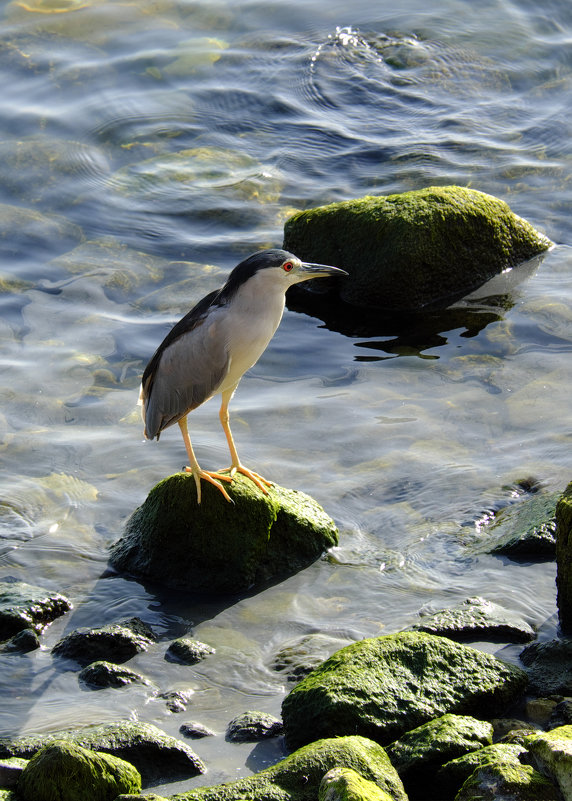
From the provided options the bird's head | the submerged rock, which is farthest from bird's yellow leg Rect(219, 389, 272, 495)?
the submerged rock

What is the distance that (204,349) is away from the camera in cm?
577

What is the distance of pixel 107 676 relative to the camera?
4742 mm

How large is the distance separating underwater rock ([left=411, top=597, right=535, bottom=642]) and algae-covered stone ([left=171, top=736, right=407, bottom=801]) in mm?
1082

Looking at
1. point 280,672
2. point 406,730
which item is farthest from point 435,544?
point 406,730

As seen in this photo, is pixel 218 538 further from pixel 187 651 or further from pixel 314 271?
pixel 314 271

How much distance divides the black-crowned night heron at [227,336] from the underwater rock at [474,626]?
4.40 feet

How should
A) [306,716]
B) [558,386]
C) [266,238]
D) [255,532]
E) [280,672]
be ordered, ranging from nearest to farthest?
[306,716] → [280,672] → [255,532] → [558,386] → [266,238]

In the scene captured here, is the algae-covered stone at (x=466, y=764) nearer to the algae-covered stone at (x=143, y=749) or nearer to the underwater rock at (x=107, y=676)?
the algae-covered stone at (x=143, y=749)

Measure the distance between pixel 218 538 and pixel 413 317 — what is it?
396 centimetres

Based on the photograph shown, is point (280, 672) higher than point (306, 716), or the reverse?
point (306, 716)

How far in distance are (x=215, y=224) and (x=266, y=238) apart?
0.79 metres

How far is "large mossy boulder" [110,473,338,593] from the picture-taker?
18.5 ft

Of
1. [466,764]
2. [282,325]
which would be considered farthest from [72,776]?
[282,325]

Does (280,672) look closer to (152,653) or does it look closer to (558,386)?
(152,653)
